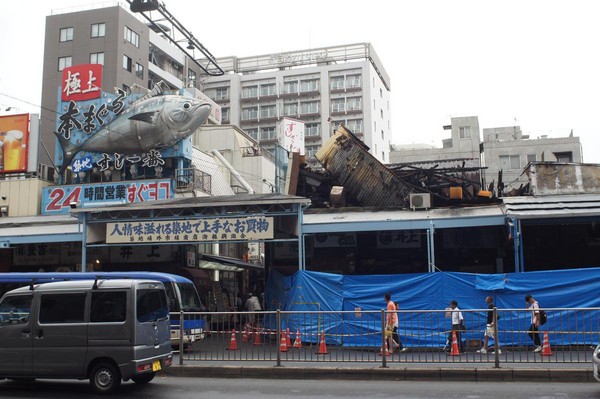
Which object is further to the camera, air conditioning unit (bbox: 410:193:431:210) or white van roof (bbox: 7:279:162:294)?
air conditioning unit (bbox: 410:193:431:210)

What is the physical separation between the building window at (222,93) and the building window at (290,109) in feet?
29.4

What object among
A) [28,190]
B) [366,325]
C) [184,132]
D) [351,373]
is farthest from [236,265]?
[351,373]

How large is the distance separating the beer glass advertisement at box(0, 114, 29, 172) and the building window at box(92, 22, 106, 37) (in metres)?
29.2

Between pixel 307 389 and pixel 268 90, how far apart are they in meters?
75.8

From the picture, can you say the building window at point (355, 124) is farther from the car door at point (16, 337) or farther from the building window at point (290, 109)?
the car door at point (16, 337)

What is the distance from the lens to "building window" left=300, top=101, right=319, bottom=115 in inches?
3246

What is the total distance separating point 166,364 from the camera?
1148cm

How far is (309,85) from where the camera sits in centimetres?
8231

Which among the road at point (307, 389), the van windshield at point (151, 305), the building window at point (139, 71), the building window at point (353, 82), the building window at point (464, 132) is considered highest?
the building window at point (353, 82)

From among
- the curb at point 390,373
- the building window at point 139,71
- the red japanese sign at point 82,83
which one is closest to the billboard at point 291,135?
the building window at point 139,71

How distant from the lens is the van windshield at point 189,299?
65.1 ft

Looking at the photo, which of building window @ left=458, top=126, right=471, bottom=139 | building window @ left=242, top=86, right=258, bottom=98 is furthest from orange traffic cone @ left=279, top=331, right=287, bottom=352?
building window @ left=242, top=86, right=258, bottom=98

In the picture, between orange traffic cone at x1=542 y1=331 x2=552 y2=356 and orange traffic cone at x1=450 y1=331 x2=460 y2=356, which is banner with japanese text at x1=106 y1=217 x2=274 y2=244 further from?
orange traffic cone at x1=542 y1=331 x2=552 y2=356

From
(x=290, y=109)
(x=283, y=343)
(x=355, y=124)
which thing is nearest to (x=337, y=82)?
(x=355, y=124)
